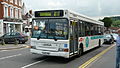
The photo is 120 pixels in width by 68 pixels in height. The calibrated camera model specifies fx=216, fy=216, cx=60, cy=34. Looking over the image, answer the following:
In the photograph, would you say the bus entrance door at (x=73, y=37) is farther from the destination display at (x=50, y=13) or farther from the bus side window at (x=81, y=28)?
the destination display at (x=50, y=13)

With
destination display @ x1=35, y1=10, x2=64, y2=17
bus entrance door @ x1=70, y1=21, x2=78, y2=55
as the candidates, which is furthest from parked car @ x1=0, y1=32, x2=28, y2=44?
destination display @ x1=35, y1=10, x2=64, y2=17

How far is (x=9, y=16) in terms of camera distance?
49.8 metres

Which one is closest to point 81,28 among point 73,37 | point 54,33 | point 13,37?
point 73,37

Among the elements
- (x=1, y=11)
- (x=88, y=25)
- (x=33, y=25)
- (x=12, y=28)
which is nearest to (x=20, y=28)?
(x=12, y=28)

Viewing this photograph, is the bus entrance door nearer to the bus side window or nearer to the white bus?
the white bus

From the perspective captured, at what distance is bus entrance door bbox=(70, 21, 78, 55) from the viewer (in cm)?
1234

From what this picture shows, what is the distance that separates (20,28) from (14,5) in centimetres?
665

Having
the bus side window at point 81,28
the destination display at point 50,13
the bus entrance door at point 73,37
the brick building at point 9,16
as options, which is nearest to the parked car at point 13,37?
the bus side window at point 81,28

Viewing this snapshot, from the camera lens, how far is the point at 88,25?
1695cm

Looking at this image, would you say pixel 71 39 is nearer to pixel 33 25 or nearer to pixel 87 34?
pixel 33 25

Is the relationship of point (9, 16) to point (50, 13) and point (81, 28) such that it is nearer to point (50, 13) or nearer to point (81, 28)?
A: point (81, 28)

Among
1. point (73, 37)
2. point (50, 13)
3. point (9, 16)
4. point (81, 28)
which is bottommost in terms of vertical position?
point (73, 37)

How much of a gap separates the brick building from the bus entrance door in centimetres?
3541

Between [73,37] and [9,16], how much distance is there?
3931cm
